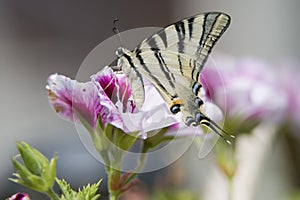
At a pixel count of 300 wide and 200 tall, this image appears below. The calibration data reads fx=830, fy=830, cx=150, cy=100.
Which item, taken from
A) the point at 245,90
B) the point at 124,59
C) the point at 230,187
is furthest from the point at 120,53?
the point at 245,90

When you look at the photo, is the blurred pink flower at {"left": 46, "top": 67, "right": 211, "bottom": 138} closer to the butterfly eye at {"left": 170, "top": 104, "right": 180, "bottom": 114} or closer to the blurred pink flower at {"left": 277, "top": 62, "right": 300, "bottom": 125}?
the butterfly eye at {"left": 170, "top": 104, "right": 180, "bottom": 114}

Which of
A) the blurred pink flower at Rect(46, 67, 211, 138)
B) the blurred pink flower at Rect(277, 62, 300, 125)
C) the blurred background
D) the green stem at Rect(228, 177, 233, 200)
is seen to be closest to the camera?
the blurred pink flower at Rect(46, 67, 211, 138)

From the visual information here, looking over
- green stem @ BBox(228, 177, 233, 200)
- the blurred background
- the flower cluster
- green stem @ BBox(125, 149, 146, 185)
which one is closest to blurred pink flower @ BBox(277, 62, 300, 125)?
the flower cluster

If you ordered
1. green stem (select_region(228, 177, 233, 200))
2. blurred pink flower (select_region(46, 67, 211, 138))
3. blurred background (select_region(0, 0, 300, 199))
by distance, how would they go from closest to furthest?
blurred pink flower (select_region(46, 67, 211, 138))
green stem (select_region(228, 177, 233, 200))
blurred background (select_region(0, 0, 300, 199))

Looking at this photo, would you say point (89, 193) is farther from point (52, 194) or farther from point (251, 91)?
point (251, 91)

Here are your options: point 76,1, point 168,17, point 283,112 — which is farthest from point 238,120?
point 76,1

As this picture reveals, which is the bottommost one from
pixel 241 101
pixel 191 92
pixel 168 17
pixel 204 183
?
pixel 168 17

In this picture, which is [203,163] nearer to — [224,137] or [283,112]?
[283,112]

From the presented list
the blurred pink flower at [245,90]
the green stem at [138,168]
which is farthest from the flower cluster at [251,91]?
the green stem at [138,168]
